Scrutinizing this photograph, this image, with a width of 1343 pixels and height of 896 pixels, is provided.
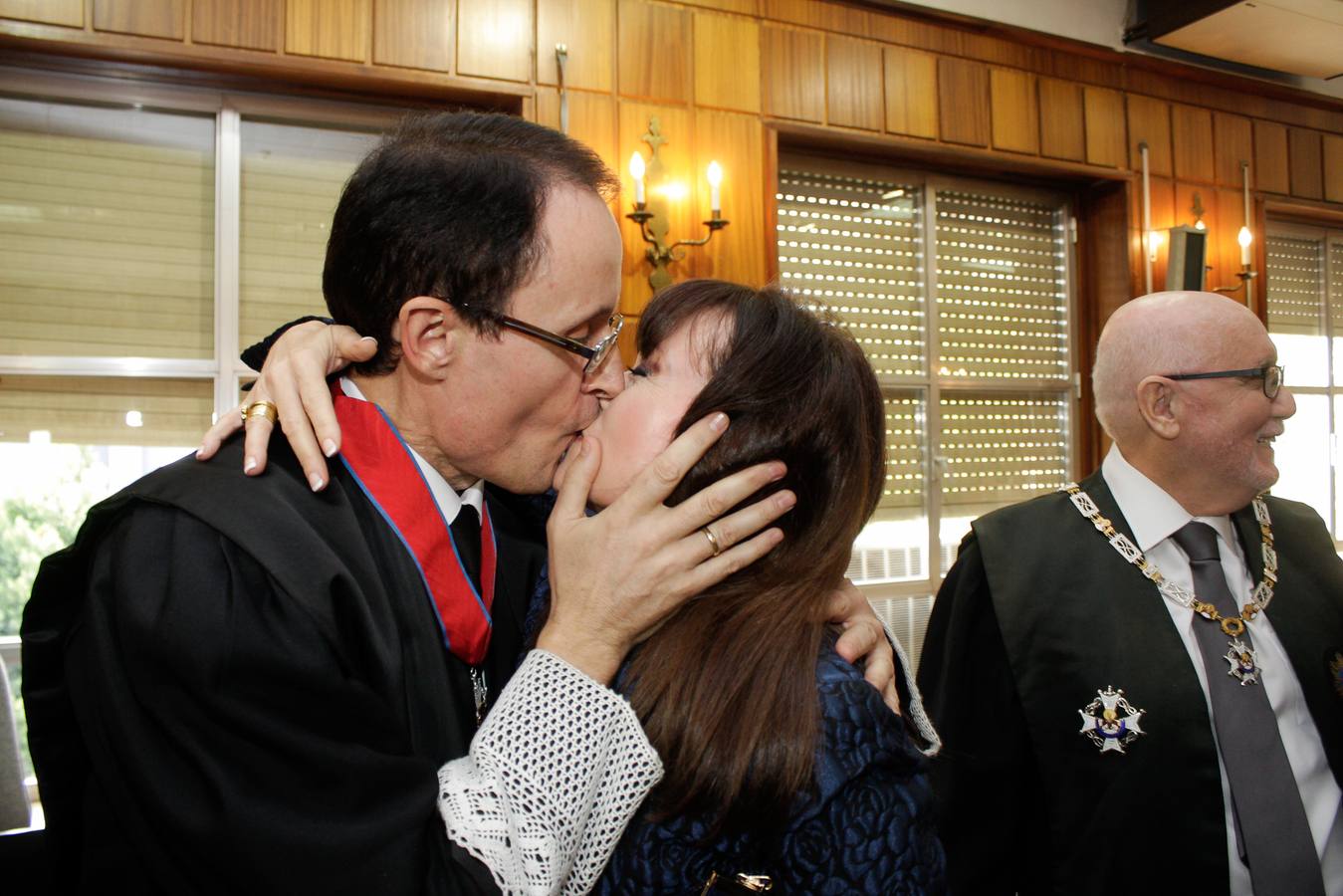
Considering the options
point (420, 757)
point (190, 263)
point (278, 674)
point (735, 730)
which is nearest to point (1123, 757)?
point (735, 730)

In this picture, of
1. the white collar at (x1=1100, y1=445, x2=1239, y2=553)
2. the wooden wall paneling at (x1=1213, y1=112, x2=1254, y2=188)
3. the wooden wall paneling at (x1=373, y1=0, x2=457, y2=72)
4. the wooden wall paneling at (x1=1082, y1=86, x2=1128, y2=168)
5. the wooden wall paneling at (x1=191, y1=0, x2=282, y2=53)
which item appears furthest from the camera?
the wooden wall paneling at (x1=1213, y1=112, x2=1254, y2=188)

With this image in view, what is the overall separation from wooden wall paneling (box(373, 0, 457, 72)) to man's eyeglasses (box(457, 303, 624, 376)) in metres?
2.23

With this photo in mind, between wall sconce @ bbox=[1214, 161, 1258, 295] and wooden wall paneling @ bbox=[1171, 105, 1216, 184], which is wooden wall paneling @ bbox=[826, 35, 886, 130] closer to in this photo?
wooden wall paneling @ bbox=[1171, 105, 1216, 184]

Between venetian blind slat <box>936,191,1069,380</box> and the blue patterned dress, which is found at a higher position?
venetian blind slat <box>936,191,1069,380</box>

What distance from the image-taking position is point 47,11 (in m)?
2.75

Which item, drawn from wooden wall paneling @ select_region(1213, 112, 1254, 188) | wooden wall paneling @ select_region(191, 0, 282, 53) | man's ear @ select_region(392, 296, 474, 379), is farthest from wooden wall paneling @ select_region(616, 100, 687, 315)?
wooden wall paneling @ select_region(1213, 112, 1254, 188)

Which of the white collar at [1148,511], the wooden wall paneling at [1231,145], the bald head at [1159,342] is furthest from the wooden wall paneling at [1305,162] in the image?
the white collar at [1148,511]

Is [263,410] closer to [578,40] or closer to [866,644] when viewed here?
[866,644]

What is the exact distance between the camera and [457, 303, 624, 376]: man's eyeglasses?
1289 millimetres

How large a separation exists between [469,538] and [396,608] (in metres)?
0.31

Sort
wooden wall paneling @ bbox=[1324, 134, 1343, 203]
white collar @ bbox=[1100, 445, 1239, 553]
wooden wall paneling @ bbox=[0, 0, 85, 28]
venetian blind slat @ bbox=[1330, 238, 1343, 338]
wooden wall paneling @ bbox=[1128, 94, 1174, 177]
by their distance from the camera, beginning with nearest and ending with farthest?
white collar @ bbox=[1100, 445, 1239, 553] < wooden wall paneling @ bbox=[0, 0, 85, 28] < wooden wall paneling @ bbox=[1128, 94, 1174, 177] < wooden wall paneling @ bbox=[1324, 134, 1343, 203] < venetian blind slat @ bbox=[1330, 238, 1343, 338]

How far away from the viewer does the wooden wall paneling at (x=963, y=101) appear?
412cm

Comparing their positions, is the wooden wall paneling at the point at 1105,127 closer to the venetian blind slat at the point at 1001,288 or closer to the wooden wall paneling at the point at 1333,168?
the venetian blind slat at the point at 1001,288

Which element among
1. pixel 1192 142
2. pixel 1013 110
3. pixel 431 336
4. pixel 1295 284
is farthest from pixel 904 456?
pixel 431 336
